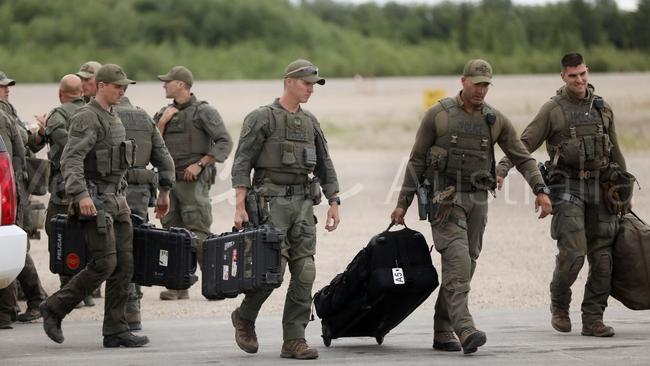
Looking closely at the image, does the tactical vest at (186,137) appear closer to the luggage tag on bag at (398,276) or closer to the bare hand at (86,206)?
the bare hand at (86,206)

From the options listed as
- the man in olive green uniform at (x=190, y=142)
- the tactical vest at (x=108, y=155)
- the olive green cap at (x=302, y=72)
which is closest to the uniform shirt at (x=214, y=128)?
the man in olive green uniform at (x=190, y=142)

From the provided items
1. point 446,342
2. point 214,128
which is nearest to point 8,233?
point 446,342

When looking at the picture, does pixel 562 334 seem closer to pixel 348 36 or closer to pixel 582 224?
pixel 582 224

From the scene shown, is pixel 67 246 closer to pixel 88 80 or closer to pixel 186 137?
pixel 88 80

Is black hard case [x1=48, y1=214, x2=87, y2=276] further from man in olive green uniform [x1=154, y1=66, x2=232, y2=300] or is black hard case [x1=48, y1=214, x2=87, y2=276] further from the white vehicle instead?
man in olive green uniform [x1=154, y1=66, x2=232, y2=300]

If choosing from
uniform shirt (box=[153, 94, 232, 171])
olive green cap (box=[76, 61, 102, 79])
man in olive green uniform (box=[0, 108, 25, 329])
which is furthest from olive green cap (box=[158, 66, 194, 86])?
man in olive green uniform (box=[0, 108, 25, 329])

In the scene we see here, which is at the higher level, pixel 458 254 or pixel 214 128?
pixel 214 128

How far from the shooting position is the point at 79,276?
9836 millimetres

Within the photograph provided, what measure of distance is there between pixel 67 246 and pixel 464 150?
2.83 meters

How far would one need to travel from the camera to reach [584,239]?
1044cm

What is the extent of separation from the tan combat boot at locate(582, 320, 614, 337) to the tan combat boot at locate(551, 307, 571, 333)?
0.44 ft

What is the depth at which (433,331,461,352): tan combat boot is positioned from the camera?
31.7ft

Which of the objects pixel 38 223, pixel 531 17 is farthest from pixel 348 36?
pixel 38 223

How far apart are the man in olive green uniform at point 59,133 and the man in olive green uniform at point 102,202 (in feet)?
4.85
